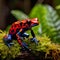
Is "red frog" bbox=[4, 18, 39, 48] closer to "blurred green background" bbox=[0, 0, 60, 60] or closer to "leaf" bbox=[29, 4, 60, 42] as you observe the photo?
"blurred green background" bbox=[0, 0, 60, 60]

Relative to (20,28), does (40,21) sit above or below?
above

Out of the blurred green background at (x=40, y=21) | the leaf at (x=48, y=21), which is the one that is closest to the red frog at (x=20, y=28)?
the blurred green background at (x=40, y=21)

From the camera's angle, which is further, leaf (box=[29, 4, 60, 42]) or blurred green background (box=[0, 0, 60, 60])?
leaf (box=[29, 4, 60, 42])

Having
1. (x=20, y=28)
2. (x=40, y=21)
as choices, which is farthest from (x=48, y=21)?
(x=20, y=28)

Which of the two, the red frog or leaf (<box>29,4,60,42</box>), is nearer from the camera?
the red frog

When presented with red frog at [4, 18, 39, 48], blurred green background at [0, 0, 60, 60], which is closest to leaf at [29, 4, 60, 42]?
blurred green background at [0, 0, 60, 60]

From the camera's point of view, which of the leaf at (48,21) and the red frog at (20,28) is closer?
the red frog at (20,28)

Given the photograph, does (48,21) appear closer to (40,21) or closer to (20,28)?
(40,21)

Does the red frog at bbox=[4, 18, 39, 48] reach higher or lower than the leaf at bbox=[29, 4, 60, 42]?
lower

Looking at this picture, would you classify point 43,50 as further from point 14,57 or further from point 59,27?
point 59,27

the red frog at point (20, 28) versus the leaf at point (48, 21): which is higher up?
A: the leaf at point (48, 21)

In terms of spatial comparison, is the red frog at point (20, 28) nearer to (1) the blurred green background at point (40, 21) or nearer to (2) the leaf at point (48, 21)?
(1) the blurred green background at point (40, 21)
